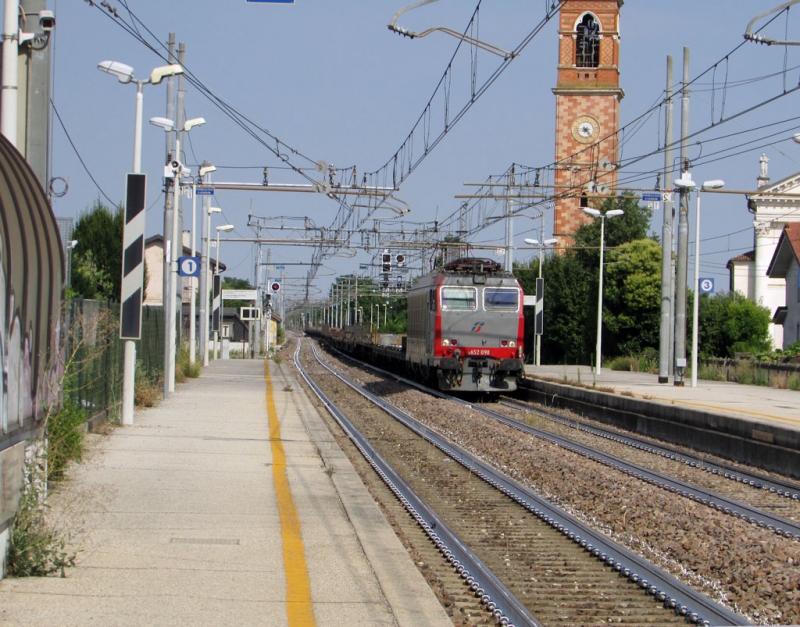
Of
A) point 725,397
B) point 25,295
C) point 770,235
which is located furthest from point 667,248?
point 770,235

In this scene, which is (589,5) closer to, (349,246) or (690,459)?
(349,246)

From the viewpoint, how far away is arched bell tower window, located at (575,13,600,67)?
70.3 metres

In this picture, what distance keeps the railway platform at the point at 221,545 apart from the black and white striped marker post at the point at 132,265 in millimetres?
1828

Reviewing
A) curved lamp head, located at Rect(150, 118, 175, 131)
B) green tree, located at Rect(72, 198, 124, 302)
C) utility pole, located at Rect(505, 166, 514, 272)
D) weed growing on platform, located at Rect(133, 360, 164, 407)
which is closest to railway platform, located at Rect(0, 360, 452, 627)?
weed growing on platform, located at Rect(133, 360, 164, 407)

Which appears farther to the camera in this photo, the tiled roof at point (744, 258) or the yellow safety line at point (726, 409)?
the tiled roof at point (744, 258)

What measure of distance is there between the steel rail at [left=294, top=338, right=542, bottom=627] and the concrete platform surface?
239 inches

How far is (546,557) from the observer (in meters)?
8.72

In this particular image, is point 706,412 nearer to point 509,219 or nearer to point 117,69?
point 117,69

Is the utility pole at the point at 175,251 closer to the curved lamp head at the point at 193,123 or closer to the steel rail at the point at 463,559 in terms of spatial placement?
the curved lamp head at the point at 193,123

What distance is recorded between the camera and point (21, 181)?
7.04 m

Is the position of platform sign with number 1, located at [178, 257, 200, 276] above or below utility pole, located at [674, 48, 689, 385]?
below

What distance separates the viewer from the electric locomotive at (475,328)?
86.8 feet

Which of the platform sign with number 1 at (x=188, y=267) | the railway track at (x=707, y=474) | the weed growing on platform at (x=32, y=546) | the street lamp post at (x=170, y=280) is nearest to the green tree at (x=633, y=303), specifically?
the platform sign with number 1 at (x=188, y=267)

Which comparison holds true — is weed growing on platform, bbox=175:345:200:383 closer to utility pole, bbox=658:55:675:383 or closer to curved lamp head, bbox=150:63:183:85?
curved lamp head, bbox=150:63:183:85
